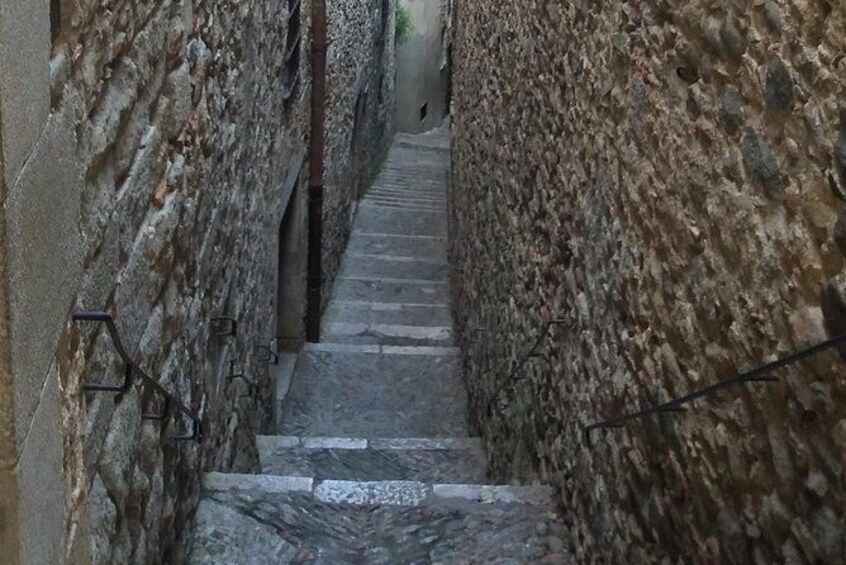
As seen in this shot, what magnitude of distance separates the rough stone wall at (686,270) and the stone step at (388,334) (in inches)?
157

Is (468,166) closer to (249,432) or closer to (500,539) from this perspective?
(249,432)

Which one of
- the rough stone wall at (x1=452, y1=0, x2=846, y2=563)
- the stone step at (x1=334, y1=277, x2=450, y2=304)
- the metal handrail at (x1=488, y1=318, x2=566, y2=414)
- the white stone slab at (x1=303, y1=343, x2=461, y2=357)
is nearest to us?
the rough stone wall at (x1=452, y1=0, x2=846, y2=563)

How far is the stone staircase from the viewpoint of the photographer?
13.9 feet

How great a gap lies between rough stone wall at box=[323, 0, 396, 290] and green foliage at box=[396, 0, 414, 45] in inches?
54.2

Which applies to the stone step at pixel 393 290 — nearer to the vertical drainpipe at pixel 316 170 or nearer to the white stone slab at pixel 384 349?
the vertical drainpipe at pixel 316 170

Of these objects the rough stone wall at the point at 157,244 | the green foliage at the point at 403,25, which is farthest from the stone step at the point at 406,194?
the rough stone wall at the point at 157,244

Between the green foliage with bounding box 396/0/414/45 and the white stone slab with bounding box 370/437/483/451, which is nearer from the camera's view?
the white stone slab with bounding box 370/437/483/451

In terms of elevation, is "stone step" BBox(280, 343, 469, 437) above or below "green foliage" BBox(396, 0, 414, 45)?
below

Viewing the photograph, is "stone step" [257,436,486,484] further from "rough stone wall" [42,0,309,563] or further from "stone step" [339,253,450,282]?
"stone step" [339,253,450,282]

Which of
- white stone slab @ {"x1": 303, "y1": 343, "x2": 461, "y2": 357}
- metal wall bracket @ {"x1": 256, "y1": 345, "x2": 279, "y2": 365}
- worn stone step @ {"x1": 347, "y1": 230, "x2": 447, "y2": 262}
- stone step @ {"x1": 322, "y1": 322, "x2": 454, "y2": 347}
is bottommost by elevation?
metal wall bracket @ {"x1": 256, "y1": 345, "x2": 279, "y2": 365}

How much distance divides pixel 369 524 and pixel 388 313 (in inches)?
238

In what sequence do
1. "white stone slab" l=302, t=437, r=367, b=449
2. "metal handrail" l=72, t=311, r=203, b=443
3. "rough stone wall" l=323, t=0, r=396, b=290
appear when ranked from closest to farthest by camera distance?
"metal handrail" l=72, t=311, r=203, b=443 → "white stone slab" l=302, t=437, r=367, b=449 → "rough stone wall" l=323, t=0, r=396, b=290

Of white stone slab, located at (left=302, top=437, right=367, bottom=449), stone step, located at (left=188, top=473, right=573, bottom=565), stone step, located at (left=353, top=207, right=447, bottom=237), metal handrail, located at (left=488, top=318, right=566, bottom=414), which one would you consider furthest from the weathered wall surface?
stone step, located at (left=188, top=473, right=573, bottom=565)

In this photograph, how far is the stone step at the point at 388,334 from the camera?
380 inches
